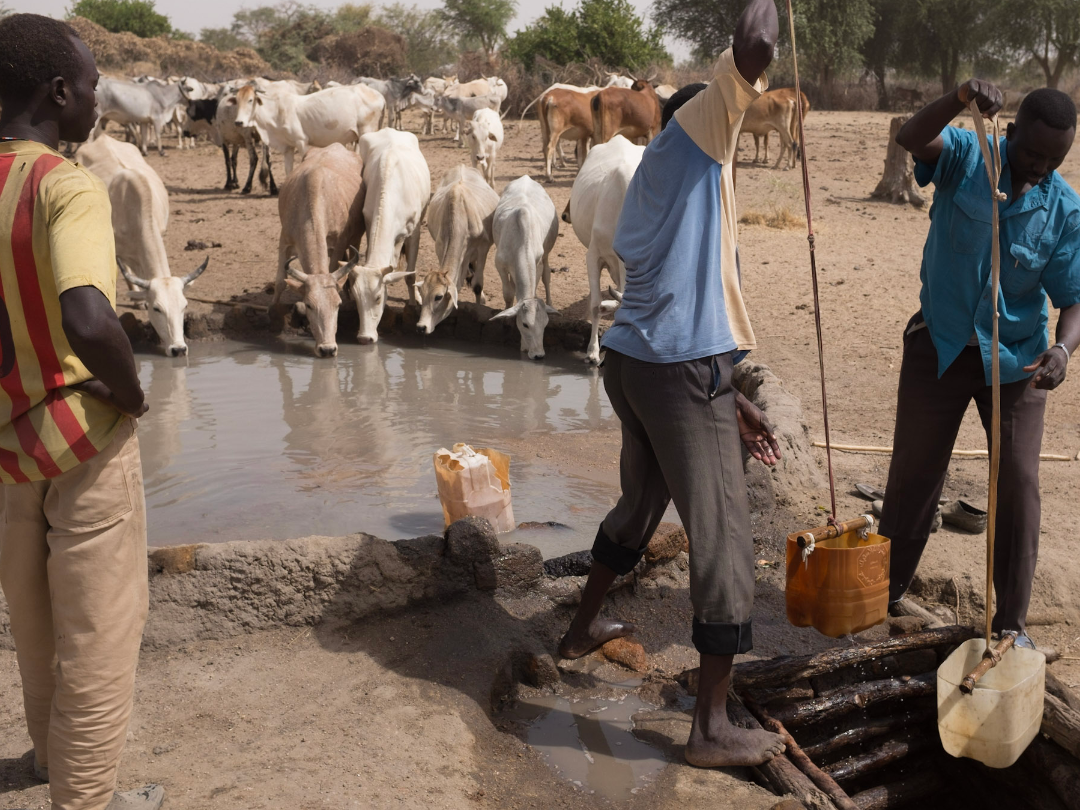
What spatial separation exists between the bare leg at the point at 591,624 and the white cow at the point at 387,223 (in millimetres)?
6107

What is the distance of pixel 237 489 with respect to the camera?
5.47 m

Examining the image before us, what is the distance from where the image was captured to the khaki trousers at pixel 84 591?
2.25m

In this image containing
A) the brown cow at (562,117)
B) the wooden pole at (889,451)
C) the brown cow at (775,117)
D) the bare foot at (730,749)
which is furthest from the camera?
the brown cow at (775,117)

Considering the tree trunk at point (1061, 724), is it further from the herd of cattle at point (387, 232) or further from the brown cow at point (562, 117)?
the brown cow at point (562, 117)

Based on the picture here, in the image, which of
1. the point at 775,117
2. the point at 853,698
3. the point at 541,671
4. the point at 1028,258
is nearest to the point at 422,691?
the point at 541,671

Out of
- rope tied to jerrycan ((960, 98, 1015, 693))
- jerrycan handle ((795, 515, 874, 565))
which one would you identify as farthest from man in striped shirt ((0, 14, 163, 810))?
rope tied to jerrycan ((960, 98, 1015, 693))

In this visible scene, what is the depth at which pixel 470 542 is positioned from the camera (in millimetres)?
3598

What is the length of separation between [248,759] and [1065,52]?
115 feet

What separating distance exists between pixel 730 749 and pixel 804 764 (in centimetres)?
22

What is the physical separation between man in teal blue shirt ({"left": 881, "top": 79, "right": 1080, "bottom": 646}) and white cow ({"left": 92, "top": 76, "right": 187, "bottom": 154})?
57.8ft

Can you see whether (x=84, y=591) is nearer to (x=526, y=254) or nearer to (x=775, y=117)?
(x=526, y=254)

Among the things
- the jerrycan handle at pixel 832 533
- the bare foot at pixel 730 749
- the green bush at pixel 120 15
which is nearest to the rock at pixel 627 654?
the bare foot at pixel 730 749

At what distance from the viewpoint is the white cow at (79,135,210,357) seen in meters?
8.54

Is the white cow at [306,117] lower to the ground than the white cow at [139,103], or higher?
lower
